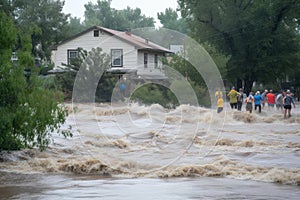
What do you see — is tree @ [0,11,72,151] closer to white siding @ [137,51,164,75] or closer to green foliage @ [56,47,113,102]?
white siding @ [137,51,164,75]

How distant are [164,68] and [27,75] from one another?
21.6 meters

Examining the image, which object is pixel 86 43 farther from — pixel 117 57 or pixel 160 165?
pixel 160 165

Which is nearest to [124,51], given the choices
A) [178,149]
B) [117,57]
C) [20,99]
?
[117,57]

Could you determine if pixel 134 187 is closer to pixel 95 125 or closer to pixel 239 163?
pixel 239 163

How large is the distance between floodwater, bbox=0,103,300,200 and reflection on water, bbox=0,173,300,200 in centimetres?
2

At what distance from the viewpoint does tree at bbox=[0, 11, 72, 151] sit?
17188mm

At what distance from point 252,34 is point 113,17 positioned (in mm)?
73506

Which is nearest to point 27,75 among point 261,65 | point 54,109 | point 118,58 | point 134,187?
point 54,109

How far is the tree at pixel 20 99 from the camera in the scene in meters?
17.2

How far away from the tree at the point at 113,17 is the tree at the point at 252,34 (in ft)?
202

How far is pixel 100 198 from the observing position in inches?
495

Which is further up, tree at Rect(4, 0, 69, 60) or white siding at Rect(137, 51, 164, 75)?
tree at Rect(4, 0, 69, 60)

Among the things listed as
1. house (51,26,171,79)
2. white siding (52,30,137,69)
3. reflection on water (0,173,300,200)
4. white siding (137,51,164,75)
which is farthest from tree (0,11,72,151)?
white siding (52,30,137,69)

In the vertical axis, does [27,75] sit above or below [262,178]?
above
